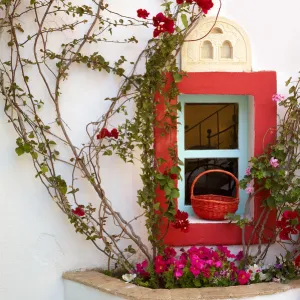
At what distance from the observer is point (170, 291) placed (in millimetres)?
2924

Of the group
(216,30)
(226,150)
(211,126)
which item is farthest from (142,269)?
(216,30)

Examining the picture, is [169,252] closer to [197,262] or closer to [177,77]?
[197,262]

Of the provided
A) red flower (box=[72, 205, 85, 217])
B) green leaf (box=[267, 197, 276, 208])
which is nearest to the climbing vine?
red flower (box=[72, 205, 85, 217])

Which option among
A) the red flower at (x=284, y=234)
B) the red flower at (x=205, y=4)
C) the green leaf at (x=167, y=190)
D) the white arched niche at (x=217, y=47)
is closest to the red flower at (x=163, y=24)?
the red flower at (x=205, y=4)

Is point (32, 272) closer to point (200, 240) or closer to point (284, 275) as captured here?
point (200, 240)

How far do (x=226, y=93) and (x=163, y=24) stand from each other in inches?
25.6

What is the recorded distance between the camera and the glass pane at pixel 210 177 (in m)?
3.53

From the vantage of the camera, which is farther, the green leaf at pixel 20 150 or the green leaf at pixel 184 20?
the green leaf at pixel 20 150

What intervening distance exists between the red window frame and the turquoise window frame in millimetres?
184

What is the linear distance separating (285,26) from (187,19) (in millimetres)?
674

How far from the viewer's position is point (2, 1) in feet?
9.91

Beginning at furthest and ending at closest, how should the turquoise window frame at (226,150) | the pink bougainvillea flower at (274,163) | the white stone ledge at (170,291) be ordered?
the turquoise window frame at (226,150) < the pink bougainvillea flower at (274,163) < the white stone ledge at (170,291)

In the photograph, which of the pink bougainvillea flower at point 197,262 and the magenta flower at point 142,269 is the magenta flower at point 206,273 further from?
the magenta flower at point 142,269

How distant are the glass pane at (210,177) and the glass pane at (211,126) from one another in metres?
0.10
